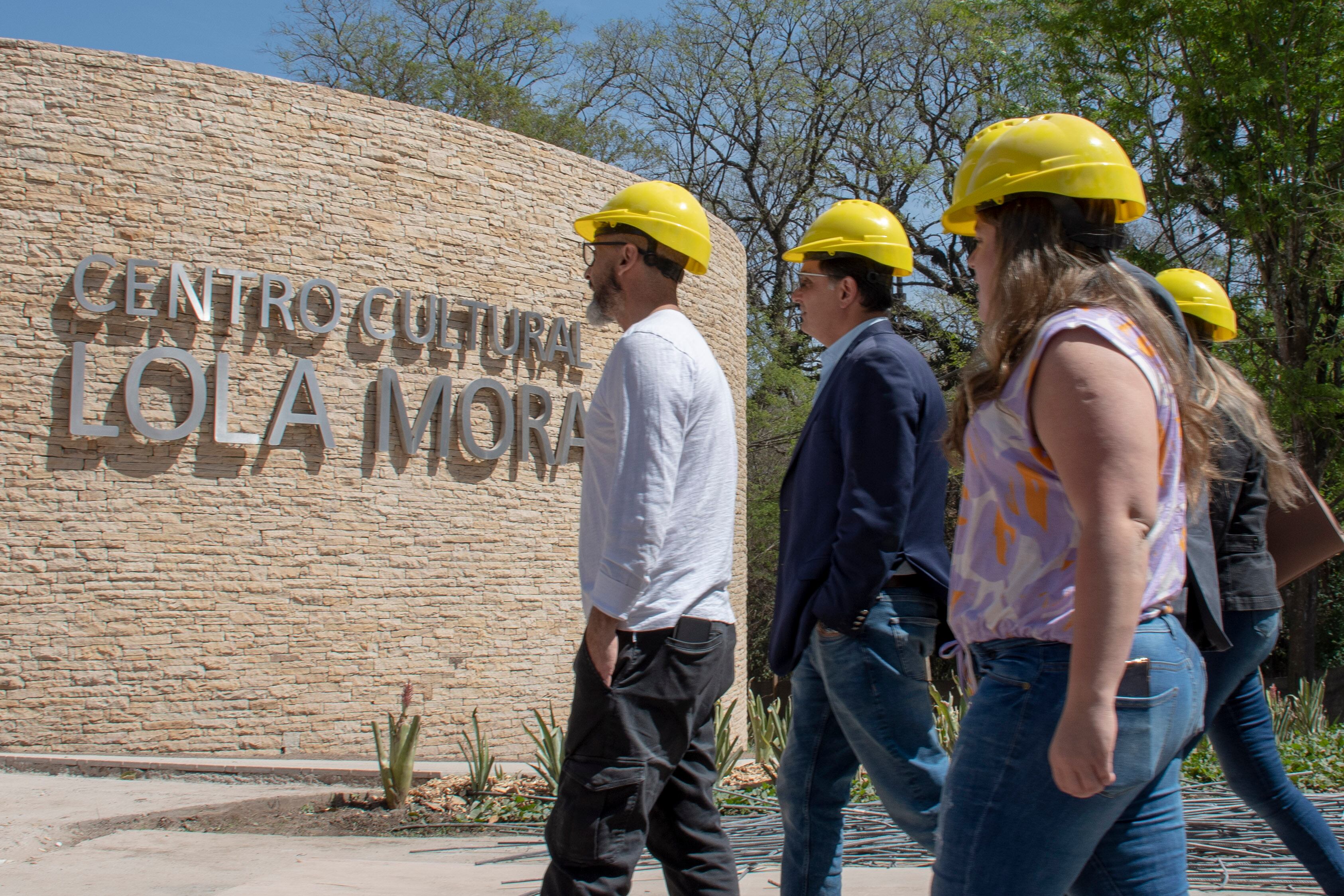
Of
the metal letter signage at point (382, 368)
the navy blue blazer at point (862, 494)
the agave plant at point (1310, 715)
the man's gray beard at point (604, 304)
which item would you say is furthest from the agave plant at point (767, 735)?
the metal letter signage at point (382, 368)

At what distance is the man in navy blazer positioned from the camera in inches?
95.5

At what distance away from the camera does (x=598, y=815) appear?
2186 millimetres

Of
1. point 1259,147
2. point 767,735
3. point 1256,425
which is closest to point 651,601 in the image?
point 1256,425

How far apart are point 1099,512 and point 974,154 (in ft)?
2.25

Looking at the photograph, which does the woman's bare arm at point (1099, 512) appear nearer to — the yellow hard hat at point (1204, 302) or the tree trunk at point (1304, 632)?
the yellow hard hat at point (1204, 302)

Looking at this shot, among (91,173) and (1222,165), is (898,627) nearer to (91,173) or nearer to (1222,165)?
(91,173)

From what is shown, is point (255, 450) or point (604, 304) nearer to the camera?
point (604, 304)

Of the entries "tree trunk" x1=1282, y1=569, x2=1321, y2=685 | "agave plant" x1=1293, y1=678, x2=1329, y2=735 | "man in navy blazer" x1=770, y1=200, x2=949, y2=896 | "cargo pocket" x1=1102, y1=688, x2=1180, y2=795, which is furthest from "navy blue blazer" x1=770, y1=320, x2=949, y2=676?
"tree trunk" x1=1282, y1=569, x2=1321, y2=685

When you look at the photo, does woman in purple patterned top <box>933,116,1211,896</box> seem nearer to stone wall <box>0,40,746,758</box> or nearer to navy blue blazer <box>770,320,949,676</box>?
navy blue blazer <box>770,320,949,676</box>

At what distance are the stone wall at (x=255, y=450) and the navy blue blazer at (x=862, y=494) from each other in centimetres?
806

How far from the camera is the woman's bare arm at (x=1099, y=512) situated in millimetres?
1402

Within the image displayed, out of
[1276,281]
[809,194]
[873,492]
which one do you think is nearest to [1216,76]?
[1276,281]

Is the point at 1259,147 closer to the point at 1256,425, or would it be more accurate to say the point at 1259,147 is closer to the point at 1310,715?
the point at 1310,715

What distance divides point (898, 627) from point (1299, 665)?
51.8 feet
